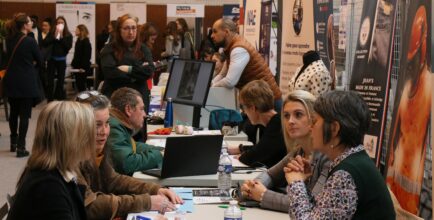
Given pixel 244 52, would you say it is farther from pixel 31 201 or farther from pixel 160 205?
pixel 31 201

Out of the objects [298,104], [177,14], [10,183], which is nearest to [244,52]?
[10,183]

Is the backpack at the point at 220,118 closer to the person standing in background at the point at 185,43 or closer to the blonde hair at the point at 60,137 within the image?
the blonde hair at the point at 60,137

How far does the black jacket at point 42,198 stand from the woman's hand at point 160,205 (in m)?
0.93

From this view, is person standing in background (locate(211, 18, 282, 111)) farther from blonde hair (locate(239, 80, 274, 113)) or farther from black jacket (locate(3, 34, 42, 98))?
black jacket (locate(3, 34, 42, 98))

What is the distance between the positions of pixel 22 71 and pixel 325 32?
426 centimetres

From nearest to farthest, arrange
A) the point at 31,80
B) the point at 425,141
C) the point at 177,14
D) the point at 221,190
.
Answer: the point at 425,141, the point at 221,190, the point at 31,80, the point at 177,14

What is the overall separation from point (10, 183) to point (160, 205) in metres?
4.19

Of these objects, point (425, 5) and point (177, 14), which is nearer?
point (425, 5)

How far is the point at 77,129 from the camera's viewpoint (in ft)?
8.79

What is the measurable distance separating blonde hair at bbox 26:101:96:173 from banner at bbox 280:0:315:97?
4228mm

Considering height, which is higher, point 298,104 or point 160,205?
point 298,104

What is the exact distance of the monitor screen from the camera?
20.9 ft

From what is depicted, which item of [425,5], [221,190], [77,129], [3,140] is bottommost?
[3,140]

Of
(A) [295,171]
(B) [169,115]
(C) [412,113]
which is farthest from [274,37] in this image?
(A) [295,171]
